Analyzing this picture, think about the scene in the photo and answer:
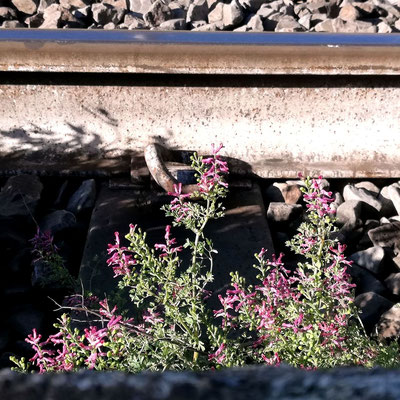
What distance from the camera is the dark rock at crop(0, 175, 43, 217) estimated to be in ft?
13.9

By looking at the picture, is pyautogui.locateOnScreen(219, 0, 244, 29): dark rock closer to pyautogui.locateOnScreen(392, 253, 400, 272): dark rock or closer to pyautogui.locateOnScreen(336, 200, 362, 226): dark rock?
pyautogui.locateOnScreen(336, 200, 362, 226): dark rock

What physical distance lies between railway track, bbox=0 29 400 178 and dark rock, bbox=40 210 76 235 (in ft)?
1.86

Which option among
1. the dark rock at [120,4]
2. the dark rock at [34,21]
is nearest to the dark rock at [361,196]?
the dark rock at [120,4]

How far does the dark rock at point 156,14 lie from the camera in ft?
23.0

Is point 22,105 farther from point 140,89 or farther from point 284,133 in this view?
point 284,133

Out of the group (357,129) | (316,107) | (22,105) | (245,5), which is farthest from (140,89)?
(245,5)

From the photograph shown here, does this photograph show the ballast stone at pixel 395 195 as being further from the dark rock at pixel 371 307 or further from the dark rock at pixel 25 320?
the dark rock at pixel 25 320

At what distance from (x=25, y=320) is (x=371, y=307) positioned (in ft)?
5.69

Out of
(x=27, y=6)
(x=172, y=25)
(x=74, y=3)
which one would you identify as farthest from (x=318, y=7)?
(x=27, y=6)

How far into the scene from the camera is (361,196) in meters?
4.42

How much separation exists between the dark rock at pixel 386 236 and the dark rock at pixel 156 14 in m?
3.84

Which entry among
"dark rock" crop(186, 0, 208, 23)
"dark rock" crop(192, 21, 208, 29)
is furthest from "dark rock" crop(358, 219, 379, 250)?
"dark rock" crop(186, 0, 208, 23)

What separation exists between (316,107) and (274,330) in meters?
2.64

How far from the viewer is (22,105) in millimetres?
4645
